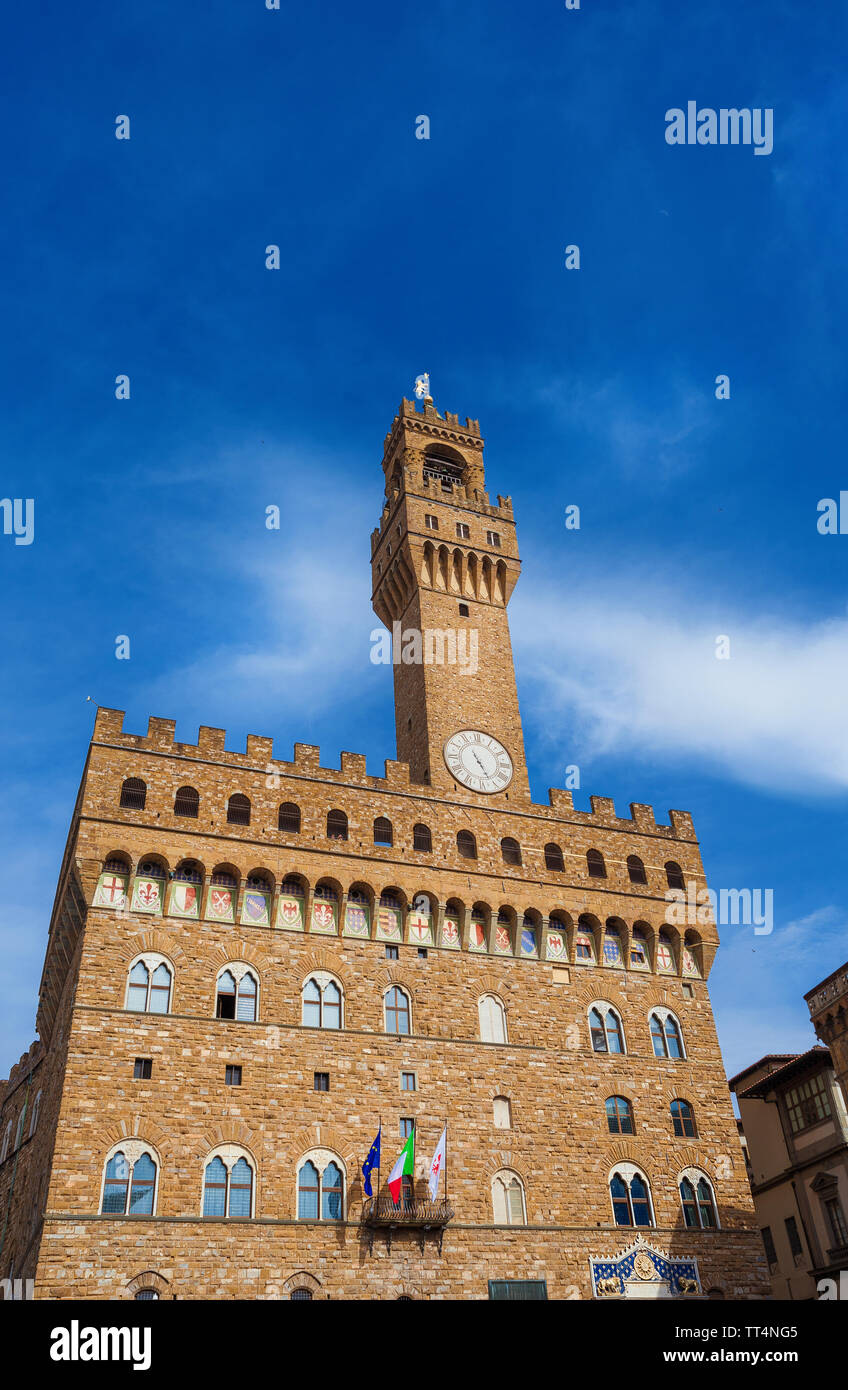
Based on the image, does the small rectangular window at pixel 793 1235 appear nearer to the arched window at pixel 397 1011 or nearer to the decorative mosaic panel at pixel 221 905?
the arched window at pixel 397 1011

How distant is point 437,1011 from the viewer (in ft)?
115

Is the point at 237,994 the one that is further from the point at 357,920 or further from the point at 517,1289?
the point at 517,1289

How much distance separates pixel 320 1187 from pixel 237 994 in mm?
5912

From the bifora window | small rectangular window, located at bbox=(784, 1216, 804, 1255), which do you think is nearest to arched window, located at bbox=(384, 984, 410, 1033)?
the bifora window

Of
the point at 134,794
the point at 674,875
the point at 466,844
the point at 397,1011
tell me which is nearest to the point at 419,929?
the point at 397,1011

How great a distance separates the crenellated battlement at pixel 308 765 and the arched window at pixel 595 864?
1147mm

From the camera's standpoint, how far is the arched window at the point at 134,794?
112 ft

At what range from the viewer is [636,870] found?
Answer: 4141 cm

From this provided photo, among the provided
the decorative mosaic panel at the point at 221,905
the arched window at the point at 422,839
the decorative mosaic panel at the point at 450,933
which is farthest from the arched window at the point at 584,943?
the decorative mosaic panel at the point at 221,905

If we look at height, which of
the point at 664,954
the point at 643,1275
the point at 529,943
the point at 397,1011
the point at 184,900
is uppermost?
the point at 664,954

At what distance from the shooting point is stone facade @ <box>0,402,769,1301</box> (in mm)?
29234
